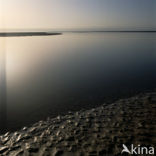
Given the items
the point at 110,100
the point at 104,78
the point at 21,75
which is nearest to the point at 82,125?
the point at 110,100

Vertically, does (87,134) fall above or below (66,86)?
below

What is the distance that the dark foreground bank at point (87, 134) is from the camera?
16.7 ft

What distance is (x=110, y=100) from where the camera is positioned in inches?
340

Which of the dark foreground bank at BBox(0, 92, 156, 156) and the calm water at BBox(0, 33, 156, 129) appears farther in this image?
the calm water at BBox(0, 33, 156, 129)

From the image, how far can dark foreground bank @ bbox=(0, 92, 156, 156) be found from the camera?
5090 millimetres

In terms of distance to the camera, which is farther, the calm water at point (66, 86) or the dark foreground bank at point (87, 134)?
the calm water at point (66, 86)

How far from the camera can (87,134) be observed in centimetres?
580

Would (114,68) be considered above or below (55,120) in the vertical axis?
above

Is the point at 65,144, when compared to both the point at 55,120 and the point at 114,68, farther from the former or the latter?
the point at 114,68

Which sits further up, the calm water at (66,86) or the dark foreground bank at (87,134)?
the calm water at (66,86)

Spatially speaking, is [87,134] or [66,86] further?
[66,86]

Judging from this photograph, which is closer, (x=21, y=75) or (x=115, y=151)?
(x=115, y=151)

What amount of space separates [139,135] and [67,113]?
115 inches

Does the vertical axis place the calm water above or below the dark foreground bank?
above
